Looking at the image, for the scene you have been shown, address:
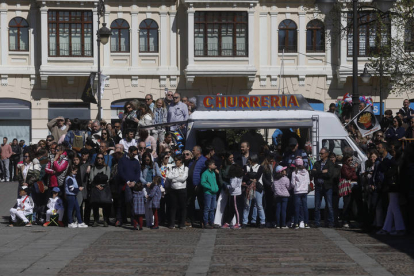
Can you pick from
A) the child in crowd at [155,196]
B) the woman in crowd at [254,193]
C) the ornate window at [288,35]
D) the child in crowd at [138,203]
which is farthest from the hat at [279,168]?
the ornate window at [288,35]

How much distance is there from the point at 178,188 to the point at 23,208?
352 centimetres

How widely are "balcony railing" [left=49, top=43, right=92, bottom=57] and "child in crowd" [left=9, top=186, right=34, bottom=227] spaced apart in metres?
20.5

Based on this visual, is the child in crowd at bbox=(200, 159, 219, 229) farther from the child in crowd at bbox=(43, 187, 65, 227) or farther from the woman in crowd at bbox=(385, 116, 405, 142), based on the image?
the woman in crowd at bbox=(385, 116, 405, 142)

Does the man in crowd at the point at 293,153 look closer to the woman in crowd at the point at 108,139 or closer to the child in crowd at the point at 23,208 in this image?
the woman in crowd at the point at 108,139

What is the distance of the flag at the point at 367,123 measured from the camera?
2322cm

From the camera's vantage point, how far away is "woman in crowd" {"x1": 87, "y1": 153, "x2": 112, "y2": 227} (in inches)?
794

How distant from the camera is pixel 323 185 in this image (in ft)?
66.5

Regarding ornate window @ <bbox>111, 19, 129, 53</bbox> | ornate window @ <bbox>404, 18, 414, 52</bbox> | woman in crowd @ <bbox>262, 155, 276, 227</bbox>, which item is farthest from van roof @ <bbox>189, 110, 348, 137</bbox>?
ornate window @ <bbox>111, 19, 129, 53</bbox>

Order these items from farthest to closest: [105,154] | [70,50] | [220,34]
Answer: [220,34] → [70,50] → [105,154]

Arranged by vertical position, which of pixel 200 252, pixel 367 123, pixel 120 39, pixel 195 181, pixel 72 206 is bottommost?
pixel 200 252

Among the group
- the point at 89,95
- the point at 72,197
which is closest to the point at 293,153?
the point at 72,197

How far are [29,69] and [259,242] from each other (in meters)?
25.6

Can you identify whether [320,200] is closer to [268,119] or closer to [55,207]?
[268,119]

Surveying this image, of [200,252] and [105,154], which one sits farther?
[105,154]
